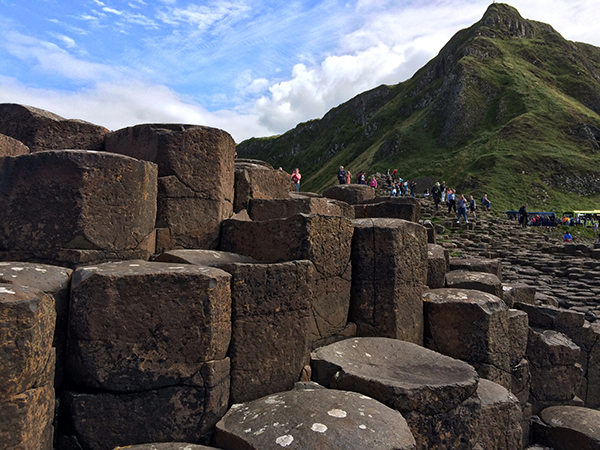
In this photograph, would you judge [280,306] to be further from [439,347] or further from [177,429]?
[439,347]

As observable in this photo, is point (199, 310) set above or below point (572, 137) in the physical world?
below

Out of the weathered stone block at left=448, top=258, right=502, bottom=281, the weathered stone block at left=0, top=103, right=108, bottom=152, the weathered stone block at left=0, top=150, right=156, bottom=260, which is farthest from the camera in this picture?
the weathered stone block at left=448, top=258, right=502, bottom=281

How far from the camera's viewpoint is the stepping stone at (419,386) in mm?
3816

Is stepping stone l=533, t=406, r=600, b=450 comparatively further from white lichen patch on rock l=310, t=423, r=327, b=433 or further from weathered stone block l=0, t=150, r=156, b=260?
weathered stone block l=0, t=150, r=156, b=260

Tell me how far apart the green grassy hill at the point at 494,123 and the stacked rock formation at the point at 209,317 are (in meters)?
37.6

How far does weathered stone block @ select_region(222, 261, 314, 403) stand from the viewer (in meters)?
3.73

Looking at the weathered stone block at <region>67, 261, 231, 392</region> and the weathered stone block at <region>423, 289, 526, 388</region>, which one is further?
the weathered stone block at <region>423, 289, 526, 388</region>

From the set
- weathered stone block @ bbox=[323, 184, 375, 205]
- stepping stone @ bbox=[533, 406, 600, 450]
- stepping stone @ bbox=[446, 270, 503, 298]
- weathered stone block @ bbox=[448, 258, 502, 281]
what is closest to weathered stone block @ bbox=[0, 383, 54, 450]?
stepping stone @ bbox=[446, 270, 503, 298]

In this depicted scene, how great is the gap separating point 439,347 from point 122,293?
421cm

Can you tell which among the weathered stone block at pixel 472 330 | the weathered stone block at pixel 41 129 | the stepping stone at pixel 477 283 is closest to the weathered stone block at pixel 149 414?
the weathered stone block at pixel 41 129

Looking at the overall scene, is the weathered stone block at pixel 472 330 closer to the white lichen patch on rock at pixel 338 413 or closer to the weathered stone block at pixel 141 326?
the white lichen patch on rock at pixel 338 413

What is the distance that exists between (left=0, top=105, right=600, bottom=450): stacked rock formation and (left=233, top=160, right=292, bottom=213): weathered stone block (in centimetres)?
4

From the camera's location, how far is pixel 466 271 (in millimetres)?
7891

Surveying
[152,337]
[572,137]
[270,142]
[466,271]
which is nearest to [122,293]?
[152,337]
